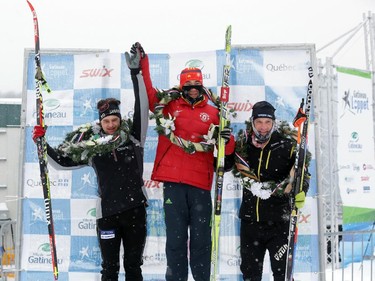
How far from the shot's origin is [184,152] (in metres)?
4.16

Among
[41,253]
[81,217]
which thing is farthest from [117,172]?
[41,253]

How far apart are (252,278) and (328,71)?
24.2ft

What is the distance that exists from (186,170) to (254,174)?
0.60 metres

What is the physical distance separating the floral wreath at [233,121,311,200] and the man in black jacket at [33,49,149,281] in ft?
2.99

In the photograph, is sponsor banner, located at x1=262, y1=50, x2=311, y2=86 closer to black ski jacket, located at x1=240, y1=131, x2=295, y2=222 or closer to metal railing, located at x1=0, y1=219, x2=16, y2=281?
black ski jacket, located at x1=240, y1=131, x2=295, y2=222

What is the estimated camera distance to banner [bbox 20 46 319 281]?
5230 mm

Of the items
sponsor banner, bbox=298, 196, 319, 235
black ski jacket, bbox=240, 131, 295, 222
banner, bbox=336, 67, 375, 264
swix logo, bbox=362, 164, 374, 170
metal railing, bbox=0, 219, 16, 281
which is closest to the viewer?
black ski jacket, bbox=240, 131, 295, 222

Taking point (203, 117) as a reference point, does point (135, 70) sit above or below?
above

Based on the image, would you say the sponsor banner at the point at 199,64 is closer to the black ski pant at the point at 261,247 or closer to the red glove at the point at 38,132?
the red glove at the point at 38,132

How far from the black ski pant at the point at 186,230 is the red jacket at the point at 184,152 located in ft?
0.30

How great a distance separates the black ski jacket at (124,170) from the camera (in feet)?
14.0

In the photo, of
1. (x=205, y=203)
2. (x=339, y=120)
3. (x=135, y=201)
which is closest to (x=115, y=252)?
(x=135, y=201)

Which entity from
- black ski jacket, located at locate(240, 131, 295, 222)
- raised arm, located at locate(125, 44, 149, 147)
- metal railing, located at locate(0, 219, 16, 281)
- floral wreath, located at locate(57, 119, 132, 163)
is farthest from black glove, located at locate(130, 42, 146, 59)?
metal railing, located at locate(0, 219, 16, 281)

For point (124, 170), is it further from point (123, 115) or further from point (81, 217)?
point (81, 217)
